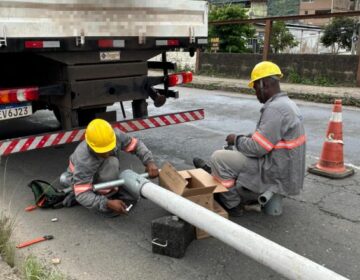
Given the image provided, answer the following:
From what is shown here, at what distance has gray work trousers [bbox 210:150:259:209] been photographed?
12.8 ft

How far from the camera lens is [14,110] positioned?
4.73m

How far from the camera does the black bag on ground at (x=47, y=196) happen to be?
4141 millimetres

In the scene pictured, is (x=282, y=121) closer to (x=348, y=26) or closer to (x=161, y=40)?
(x=161, y=40)

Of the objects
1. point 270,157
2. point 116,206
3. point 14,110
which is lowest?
point 116,206

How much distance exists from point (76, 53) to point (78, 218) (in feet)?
5.98

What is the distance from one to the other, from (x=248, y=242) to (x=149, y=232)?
54.8 inches

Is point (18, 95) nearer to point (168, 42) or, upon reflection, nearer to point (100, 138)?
point (100, 138)

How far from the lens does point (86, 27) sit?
15.4 ft

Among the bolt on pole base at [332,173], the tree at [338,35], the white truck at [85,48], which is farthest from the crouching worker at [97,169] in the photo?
the tree at [338,35]

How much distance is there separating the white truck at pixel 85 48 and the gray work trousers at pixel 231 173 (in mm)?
1855

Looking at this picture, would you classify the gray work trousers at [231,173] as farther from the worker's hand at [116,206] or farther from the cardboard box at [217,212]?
the worker's hand at [116,206]

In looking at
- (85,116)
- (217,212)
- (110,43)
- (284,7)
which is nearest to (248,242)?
(217,212)

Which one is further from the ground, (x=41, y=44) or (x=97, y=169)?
(x=41, y=44)

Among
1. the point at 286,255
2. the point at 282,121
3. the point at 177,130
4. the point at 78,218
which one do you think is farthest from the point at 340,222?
the point at 177,130
